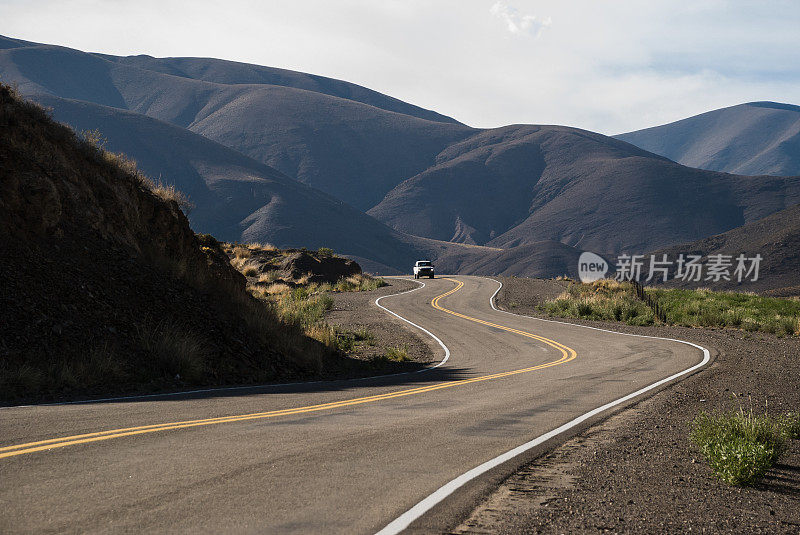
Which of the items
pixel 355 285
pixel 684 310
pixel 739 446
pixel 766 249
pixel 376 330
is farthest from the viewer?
pixel 766 249

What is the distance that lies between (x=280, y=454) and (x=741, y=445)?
473 cm

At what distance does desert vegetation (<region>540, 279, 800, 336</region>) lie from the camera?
26953 millimetres

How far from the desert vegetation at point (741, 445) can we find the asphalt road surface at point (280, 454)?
181 cm

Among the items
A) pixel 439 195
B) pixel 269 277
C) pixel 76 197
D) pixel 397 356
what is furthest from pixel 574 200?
pixel 76 197

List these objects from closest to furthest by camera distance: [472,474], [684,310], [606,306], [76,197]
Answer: [472,474] < [76,197] < [684,310] < [606,306]

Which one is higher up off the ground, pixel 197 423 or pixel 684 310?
pixel 684 310

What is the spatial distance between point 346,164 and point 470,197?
41658 mm

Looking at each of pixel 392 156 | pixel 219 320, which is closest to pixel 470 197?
pixel 392 156

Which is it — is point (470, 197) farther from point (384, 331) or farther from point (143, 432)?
point (143, 432)

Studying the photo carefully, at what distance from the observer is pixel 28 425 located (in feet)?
25.3

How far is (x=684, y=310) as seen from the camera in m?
31.5

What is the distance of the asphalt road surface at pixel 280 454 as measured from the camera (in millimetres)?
4980

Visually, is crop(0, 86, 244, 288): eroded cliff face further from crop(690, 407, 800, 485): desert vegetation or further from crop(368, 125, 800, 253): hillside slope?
crop(368, 125, 800, 253): hillside slope

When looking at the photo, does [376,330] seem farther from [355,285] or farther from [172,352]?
[355,285]
